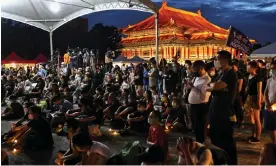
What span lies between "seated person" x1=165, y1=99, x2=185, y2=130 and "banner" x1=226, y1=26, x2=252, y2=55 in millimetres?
1872

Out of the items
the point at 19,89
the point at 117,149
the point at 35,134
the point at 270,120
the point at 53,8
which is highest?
the point at 53,8

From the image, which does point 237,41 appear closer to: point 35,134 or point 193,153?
point 35,134

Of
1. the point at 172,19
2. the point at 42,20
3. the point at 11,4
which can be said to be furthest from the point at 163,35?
the point at 11,4

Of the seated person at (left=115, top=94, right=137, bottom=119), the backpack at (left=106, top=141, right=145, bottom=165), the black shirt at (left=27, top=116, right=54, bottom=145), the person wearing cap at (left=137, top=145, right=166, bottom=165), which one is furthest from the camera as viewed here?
the seated person at (left=115, top=94, right=137, bottom=119)

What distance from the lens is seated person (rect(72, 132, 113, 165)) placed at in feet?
13.8

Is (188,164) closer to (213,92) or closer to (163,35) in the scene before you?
(213,92)

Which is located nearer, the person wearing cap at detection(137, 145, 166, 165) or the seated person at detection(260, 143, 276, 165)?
the seated person at detection(260, 143, 276, 165)

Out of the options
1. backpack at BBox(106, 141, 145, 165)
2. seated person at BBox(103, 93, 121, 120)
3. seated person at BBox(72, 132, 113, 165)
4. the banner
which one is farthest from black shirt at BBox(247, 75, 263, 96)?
seated person at BBox(103, 93, 121, 120)

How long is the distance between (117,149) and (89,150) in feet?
8.14

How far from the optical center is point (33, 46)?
43281 millimetres

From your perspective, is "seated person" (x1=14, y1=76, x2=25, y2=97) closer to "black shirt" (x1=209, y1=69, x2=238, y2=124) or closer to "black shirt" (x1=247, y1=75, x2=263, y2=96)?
"black shirt" (x1=247, y1=75, x2=263, y2=96)

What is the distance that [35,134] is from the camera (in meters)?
6.79

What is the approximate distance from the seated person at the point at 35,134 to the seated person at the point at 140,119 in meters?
1.89

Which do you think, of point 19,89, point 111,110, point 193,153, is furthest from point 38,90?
point 193,153
